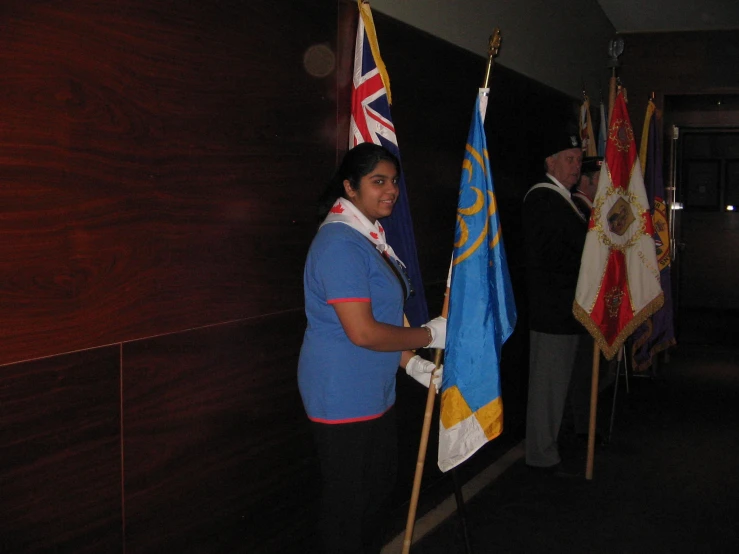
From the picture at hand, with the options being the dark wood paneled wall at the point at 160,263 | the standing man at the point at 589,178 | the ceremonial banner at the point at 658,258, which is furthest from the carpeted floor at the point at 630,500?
the standing man at the point at 589,178

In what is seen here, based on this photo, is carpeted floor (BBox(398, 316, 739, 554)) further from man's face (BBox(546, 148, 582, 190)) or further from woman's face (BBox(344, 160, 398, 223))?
man's face (BBox(546, 148, 582, 190))

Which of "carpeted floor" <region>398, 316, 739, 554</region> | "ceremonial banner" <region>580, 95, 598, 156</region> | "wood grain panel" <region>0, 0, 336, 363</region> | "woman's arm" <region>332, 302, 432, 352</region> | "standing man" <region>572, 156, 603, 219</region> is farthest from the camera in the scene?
"ceremonial banner" <region>580, 95, 598, 156</region>

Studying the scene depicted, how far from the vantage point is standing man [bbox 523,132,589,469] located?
3.45 meters

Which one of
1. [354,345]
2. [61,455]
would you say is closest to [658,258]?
[354,345]

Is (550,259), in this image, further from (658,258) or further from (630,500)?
(658,258)

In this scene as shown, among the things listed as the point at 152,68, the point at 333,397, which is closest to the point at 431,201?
the point at 333,397

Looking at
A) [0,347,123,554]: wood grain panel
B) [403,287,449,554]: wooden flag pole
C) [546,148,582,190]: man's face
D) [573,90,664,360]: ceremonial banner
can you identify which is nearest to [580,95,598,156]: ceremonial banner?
[573,90,664,360]: ceremonial banner

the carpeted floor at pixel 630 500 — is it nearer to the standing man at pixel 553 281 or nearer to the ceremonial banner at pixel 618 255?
the standing man at pixel 553 281

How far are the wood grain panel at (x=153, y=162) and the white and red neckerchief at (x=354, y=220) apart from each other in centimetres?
21

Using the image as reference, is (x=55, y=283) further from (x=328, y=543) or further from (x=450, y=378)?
(x=450, y=378)

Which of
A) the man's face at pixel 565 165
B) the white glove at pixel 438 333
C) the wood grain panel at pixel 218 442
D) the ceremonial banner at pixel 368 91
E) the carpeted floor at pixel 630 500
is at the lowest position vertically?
the carpeted floor at pixel 630 500

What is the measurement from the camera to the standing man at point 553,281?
3.45 m

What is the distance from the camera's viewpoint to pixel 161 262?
5.69ft

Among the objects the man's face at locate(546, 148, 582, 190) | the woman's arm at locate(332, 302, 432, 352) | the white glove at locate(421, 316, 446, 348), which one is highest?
the man's face at locate(546, 148, 582, 190)
